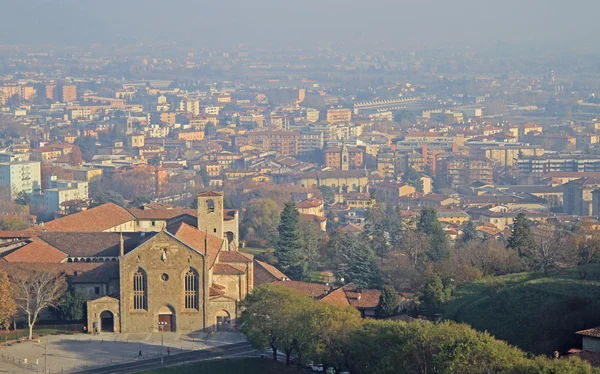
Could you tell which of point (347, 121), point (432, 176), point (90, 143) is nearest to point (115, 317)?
point (432, 176)

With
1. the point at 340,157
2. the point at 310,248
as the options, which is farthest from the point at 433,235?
the point at 340,157

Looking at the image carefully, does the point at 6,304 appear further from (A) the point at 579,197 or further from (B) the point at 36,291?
(A) the point at 579,197

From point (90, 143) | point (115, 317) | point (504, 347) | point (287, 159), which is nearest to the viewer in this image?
point (504, 347)

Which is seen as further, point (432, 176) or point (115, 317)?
point (432, 176)

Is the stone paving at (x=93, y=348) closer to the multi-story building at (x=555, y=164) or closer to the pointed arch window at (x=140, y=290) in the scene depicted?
the pointed arch window at (x=140, y=290)

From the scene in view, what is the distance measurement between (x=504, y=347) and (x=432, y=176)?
215ft

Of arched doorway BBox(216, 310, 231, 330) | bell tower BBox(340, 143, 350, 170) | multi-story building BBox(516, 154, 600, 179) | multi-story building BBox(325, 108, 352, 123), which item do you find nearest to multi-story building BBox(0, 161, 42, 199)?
bell tower BBox(340, 143, 350, 170)

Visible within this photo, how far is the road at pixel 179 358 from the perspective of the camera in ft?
108

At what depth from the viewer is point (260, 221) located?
5628cm

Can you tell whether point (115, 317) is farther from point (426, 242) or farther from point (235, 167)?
point (235, 167)

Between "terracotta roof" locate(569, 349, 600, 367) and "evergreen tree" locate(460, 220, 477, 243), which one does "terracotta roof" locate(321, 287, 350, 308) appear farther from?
"evergreen tree" locate(460, 220, 477, 243)

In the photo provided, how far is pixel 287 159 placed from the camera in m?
97.1

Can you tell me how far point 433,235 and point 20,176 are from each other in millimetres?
38092

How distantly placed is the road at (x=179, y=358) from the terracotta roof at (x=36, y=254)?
7148 mm
